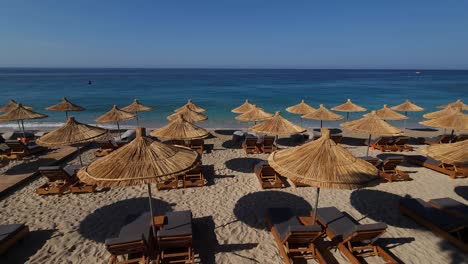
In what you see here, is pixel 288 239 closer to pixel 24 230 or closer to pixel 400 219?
pixel 400 219

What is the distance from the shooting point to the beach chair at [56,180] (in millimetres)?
6668

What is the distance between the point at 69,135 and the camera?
6.94 metres

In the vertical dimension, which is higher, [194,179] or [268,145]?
[268,145]

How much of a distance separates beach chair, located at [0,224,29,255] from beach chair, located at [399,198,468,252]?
8288mm

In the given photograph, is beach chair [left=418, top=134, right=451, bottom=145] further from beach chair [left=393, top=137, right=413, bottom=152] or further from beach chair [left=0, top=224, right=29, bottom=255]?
beach chair [left=0, top=224, right=29, bottom=255]

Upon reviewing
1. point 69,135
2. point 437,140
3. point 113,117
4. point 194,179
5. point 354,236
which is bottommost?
point 194,179

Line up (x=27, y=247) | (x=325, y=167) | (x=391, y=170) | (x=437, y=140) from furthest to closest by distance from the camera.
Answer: (x=437, y=140)
(x=391, y=170)
(x=27, y=247)
(x=325, y=167)

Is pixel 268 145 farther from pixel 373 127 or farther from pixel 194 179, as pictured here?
pixel 194 179

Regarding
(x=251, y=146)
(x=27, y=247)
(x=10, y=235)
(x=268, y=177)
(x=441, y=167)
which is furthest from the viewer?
(x=251, y=146)

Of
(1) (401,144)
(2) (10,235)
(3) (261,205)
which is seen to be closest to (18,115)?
(2) (10,235)

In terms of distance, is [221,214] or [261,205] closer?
[221,214]

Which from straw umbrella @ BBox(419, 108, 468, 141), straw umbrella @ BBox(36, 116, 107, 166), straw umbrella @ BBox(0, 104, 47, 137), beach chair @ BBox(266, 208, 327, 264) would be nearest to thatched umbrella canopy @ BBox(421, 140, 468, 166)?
beach chair @ BBox(266, 208, 327, 264)

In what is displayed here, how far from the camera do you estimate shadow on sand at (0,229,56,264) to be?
442 cm

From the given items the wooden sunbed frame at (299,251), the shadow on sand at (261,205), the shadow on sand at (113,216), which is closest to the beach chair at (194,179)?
the shadow on sand at (113,216)
